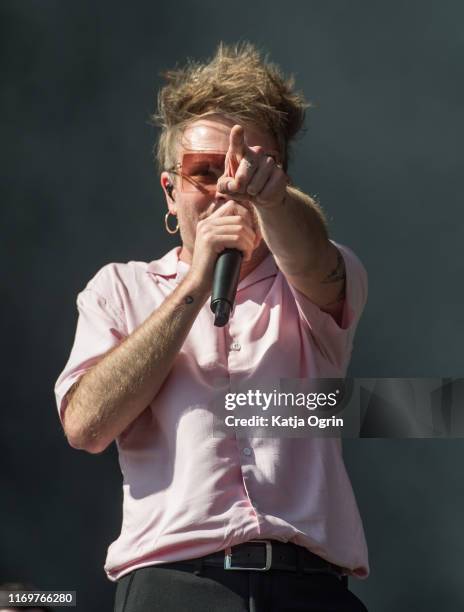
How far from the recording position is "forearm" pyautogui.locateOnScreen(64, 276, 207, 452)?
2.12 m

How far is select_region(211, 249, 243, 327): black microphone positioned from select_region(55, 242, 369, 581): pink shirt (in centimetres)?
19

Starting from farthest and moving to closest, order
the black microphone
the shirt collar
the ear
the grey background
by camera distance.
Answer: the grey background < the ear < the shirt collar < the black microphone

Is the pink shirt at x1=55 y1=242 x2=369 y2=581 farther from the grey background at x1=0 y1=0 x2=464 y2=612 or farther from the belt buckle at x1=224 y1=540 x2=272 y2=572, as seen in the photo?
the grey background at x1=0 y1=0 x2=464 y2=612

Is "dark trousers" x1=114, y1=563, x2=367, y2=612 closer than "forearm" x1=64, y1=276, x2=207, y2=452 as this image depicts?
Yes

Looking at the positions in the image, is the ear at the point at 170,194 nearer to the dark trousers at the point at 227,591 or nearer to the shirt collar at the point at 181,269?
the shirt collar at the point at 181,269

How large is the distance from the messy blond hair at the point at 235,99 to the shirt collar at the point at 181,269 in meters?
0.20

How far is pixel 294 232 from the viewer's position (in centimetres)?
214

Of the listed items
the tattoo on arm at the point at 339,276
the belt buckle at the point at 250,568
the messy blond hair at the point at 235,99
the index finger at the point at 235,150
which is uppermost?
the messy blond hair at the point at 235,99

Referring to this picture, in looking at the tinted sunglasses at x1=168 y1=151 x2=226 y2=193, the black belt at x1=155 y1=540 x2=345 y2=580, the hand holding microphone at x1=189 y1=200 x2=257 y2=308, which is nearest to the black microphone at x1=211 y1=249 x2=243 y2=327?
the hand holding microphone at x1=189 y1=200 x2=257 y2=308

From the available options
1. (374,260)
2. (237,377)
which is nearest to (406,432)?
(237,377)

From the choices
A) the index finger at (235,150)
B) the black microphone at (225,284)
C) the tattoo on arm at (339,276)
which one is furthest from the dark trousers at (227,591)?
the index finger at (235,150)

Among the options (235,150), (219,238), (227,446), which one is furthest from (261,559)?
(235,150)

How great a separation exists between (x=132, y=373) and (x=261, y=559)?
385 millimetres

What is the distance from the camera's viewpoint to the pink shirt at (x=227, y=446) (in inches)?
79.2
